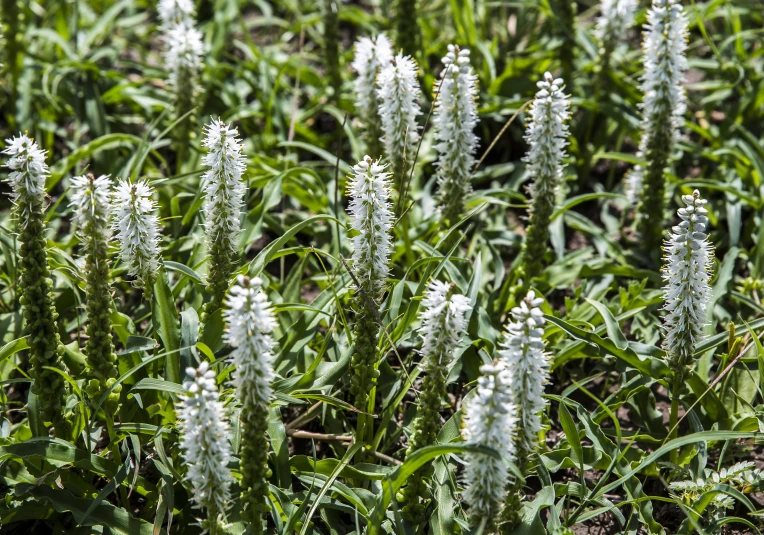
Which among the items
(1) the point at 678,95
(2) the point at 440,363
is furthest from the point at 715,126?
(2) the point at 440,363

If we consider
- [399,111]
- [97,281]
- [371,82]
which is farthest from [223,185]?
[371,82]

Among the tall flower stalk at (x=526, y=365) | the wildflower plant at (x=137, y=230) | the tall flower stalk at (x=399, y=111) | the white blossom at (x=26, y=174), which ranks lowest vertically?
the tall flower stalk at (x=526, y=365)

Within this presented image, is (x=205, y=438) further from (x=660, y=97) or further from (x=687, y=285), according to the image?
(x=660, y=97)

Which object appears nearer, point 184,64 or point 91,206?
point 91,206

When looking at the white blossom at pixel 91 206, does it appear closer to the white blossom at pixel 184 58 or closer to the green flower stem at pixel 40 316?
the green flower stem at pixel 40 316

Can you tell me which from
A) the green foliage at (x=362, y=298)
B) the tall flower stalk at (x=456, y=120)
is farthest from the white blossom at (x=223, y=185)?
the tall flower stalk at (x=456, y=120)

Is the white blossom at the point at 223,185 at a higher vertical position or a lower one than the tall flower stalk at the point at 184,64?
lower
